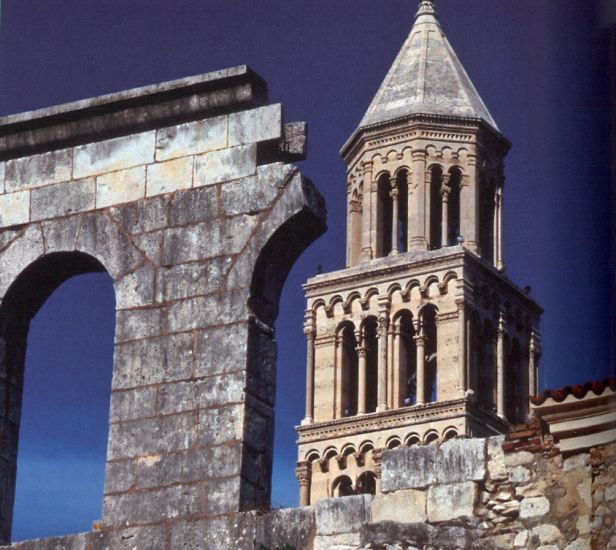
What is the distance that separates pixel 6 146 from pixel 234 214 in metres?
2.08

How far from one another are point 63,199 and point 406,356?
51.7 metres

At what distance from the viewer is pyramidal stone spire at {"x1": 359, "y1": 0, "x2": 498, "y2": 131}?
67.2 metres

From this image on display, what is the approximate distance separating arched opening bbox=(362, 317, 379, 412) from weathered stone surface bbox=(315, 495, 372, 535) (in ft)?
174

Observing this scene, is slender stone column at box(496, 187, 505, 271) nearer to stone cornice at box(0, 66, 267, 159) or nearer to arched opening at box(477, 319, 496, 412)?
arched opening at box(477, 319, 496, 412)

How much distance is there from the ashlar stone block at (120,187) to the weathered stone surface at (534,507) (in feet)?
11.6

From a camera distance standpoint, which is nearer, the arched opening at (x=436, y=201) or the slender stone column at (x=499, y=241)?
the arched opening at (x=436, y=201)

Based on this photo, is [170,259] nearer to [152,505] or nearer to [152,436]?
[152,436]

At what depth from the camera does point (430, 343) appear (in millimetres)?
67000

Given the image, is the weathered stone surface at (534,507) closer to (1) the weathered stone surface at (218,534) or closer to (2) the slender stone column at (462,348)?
(1) the weathered stone surface at (218,534)

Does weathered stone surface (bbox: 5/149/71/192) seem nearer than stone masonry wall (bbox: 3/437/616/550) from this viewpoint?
No

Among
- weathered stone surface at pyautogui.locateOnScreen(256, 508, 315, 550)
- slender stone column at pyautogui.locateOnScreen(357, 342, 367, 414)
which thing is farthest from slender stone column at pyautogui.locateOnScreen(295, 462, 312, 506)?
weathered stone surface at pyautogui.locateOnScreen(256, 508, 315, 550)

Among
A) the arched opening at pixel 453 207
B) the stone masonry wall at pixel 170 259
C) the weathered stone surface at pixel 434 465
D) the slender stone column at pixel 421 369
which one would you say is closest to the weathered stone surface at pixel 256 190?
the stone masonry wall at pixel 170 259

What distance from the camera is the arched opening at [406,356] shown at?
6644 cm

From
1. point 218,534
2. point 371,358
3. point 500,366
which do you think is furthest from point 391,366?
point 218,534
